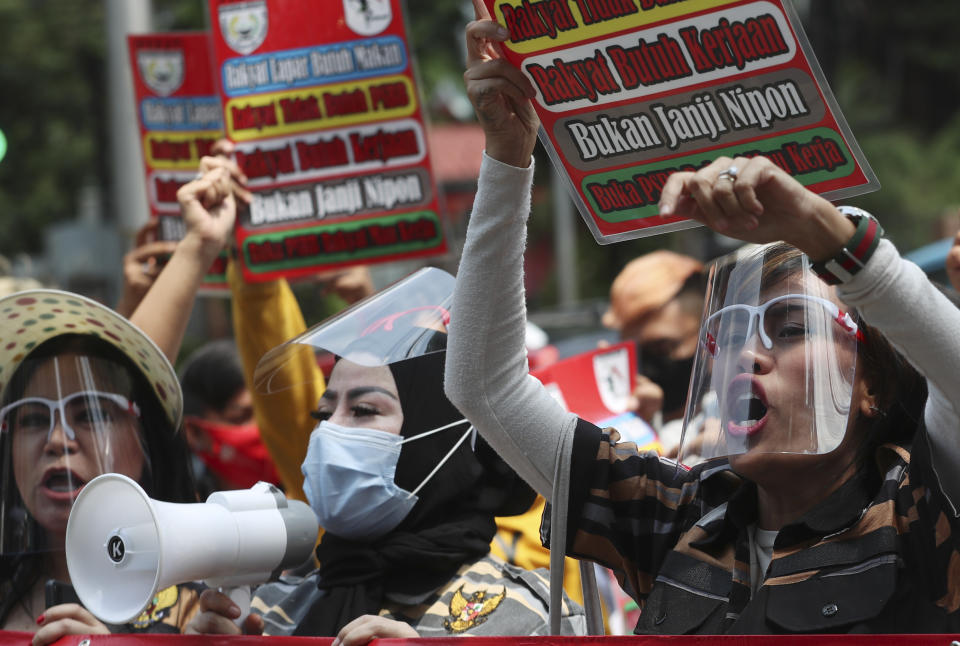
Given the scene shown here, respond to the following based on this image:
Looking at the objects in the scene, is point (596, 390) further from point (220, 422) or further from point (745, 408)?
point (220, 422)

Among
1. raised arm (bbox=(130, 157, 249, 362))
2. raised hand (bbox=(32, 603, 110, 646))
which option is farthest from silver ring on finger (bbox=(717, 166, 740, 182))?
raised arm (bbox=(130, 157, 249, 362))

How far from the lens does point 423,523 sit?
3.05 meters

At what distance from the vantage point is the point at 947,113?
99.6 feet

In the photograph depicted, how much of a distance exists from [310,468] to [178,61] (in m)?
2.42

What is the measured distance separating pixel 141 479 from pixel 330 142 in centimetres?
144

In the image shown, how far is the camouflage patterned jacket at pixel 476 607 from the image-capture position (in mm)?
2859

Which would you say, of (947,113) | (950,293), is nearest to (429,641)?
(950,293)

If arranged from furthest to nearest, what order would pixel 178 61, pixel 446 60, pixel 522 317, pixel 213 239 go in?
pixel 446 60
pixel 178 61
pixel 213 239
pixel 522 317

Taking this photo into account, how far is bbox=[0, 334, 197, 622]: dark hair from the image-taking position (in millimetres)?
3090

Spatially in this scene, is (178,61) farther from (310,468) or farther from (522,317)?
(522,317)

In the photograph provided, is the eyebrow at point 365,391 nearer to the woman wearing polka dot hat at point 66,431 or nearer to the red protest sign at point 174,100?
the woman wearing polka dot hat at point 66,431

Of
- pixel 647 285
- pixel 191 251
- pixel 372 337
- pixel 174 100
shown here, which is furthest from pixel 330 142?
A: pixel 647 285

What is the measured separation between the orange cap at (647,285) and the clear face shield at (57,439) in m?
2.61

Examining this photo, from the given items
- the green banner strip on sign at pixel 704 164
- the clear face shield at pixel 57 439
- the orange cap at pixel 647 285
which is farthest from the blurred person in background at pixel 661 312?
the green banner strip on sign at pixel 704 164
